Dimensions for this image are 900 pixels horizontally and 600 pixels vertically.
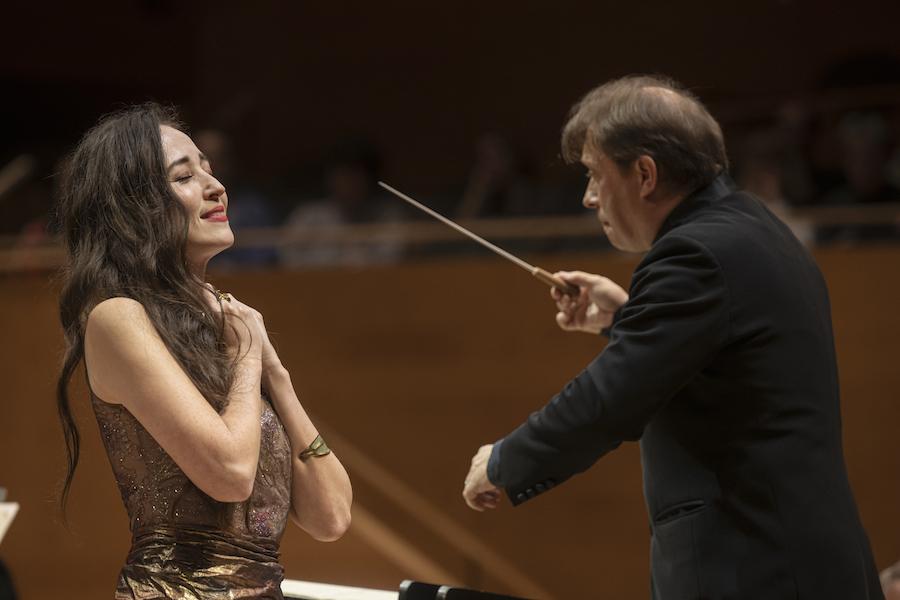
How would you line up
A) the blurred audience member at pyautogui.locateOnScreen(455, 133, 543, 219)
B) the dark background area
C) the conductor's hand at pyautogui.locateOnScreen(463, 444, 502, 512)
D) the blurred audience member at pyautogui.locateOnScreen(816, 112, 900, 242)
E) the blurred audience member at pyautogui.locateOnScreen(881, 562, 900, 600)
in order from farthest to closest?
the dark background area → the blurred audience member at pyautogui.locateOnScreen(455, 133, 543, 219) → the blurred audience member at pyautogui.locateOnScreen(816, 112, 900, 242) → the blurred audience member at pyautogui.locateOnScreen(881, 562, 900, 600) → the conductor's hand at pyautogui.locateOnScreen(463, 444, 502, 512)

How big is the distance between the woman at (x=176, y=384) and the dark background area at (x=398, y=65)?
3.50m

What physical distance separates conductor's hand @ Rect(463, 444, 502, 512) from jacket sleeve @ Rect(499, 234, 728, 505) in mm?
88

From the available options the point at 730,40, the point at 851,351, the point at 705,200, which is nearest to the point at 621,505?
the point at 851,351

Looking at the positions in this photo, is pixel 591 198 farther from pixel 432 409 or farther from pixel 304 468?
pixel 432 409

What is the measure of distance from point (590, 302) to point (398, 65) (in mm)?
4020

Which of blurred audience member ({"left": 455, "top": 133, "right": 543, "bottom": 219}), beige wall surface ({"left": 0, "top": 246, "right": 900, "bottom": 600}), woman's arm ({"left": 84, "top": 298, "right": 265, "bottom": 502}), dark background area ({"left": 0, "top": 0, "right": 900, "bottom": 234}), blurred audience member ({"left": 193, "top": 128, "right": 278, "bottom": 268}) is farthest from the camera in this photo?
dark background area ({"left": 0, "top": 0, "right": 900, "bottom": 234})

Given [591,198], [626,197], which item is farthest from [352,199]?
[626,197]

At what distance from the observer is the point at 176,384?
120 cm

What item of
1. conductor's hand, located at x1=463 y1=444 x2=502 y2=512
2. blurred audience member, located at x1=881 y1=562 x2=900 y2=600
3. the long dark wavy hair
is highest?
the long dark wavy hair

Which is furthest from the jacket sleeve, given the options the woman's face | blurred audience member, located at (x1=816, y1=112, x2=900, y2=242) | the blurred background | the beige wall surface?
blurred audience member, located at (x1=816, y1=112, x2=900, y2=242)

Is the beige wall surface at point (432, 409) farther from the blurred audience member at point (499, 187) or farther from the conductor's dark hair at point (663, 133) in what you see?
the conductor's dark hair at point (663, 133)

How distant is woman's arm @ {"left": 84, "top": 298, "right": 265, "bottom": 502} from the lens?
1.18m

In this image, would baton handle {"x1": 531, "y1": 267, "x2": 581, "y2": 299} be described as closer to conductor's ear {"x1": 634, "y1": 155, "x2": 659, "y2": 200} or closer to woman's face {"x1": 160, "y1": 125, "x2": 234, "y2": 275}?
conductor's ear {"x1": 634, "y1": 155, "x2": 659, "y2": 200}

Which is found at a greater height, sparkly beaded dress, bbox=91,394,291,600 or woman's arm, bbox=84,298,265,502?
woman's arm, bbox=84,298,265,502
